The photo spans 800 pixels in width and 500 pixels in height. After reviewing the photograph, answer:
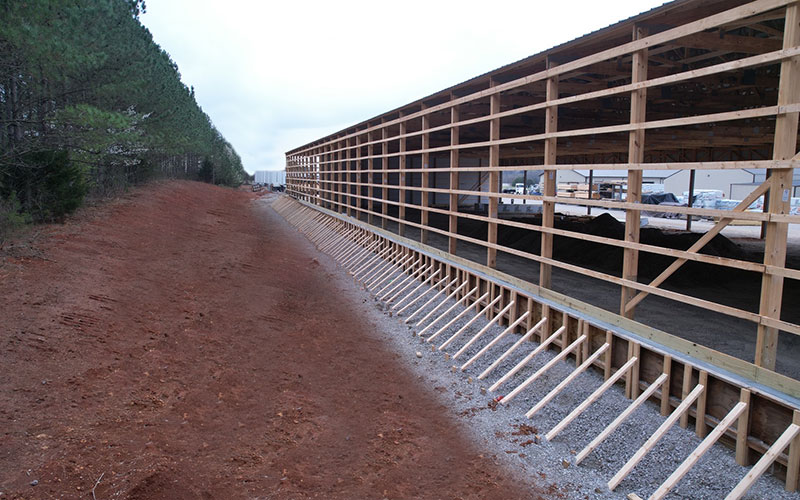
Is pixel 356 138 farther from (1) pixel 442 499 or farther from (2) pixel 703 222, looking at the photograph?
(2) pixel 703 222

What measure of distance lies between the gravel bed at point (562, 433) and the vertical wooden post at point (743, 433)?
0.07m

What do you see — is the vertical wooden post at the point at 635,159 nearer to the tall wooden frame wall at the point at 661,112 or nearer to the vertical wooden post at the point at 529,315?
the tall wooden frame wall at the point at 661,112

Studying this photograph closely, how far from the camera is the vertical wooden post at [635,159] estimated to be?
16.8ft

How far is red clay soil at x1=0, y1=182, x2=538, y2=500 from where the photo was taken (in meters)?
4.05

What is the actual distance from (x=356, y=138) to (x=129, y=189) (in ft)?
43.7

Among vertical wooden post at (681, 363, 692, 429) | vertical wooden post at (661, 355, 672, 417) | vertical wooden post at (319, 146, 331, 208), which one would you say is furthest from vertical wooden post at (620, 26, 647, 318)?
vertical wooden post at (319, 146, 331, 208)

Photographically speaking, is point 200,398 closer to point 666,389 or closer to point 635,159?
point 666,389

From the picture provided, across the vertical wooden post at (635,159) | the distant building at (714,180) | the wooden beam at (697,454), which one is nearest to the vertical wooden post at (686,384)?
the wooden beam at (697,454)

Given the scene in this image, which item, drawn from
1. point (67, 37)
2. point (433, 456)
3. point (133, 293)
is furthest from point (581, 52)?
point (67, 37)

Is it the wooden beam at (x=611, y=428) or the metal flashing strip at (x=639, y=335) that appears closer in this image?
the metal flashing strip at (x=639, y=335)

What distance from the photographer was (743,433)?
13.0 feet

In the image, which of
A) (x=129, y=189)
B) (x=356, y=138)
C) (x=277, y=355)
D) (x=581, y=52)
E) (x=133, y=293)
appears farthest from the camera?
(x=129, y=189)

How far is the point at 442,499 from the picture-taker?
4027 mm

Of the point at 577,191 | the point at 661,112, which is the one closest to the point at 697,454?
the point at 661,112
